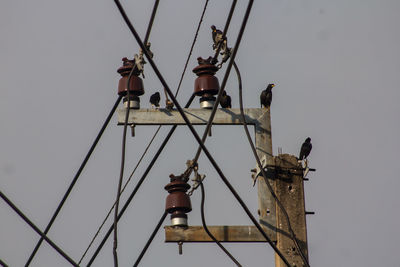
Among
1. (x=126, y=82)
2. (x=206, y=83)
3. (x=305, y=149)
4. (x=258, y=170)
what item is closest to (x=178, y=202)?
(x=258, y=170)

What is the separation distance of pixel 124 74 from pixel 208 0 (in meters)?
1.30

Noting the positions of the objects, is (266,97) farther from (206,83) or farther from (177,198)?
(177,198)

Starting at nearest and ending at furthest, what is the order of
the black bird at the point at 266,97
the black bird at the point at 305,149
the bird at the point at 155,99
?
the black bird at the point at 305,149 < the black bird at the point at 266,97 < the bird at the point at 155,99

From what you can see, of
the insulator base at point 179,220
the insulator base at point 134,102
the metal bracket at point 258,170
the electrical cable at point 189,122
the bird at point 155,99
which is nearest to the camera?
the electrical cable at point 189,122

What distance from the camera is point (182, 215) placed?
385 inches

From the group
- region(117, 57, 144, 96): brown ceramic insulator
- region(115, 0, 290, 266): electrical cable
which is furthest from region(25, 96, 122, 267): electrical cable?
region(115, 0, 290, 266): electrical cable

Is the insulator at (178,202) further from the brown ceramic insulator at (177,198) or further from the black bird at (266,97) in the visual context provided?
the black bird at (266,97)

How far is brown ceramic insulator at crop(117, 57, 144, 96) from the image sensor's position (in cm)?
1008

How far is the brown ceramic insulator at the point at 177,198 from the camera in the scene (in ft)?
32.1

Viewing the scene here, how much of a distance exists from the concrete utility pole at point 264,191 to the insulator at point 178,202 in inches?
3.8

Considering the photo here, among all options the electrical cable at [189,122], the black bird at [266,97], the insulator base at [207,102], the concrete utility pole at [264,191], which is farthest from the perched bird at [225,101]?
the electrical cable at [189,122]

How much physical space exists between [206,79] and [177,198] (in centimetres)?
129

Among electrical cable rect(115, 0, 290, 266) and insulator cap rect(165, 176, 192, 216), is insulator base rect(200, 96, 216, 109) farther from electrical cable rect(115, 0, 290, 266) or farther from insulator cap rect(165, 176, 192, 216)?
electrical cable rect(115, 0, 290, 266)

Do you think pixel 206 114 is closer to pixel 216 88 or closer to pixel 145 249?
pixel 216 88
